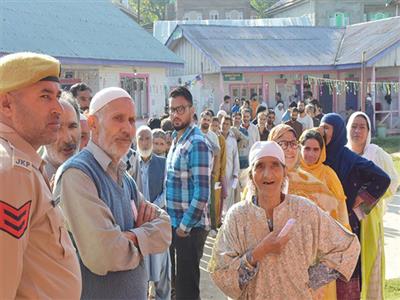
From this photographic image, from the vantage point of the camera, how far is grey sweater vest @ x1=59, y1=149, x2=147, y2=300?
8.28 feet

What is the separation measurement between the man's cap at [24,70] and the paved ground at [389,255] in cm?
444

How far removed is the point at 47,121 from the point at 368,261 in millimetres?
3963

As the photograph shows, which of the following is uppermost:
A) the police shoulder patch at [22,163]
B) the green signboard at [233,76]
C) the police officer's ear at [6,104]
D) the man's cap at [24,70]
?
the green signboard at [233,76]

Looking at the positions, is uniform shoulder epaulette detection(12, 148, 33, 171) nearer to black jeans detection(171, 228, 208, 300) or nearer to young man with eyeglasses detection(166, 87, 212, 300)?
young man with eyeglasses detection(166, 87, 212, 300)

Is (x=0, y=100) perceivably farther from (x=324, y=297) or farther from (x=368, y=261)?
(x=368, y=261)

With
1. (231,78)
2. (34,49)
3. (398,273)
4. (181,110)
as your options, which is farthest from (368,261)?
(231,78)

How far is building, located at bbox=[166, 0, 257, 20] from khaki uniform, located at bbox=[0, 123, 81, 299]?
4477 centimetres

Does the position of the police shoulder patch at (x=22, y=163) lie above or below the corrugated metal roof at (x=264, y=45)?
below

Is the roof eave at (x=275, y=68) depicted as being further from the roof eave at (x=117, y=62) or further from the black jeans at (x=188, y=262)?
the black jeans at (x=188, y=262)

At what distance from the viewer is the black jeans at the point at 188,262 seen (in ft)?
15.5

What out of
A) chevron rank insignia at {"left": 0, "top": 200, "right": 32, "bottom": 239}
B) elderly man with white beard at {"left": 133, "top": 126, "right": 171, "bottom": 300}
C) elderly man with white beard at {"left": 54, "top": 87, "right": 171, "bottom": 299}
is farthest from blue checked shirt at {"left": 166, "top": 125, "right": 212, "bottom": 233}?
chevron rank insignia at {"left": 0, "top": 200, "right": 32, "bottom": 239}

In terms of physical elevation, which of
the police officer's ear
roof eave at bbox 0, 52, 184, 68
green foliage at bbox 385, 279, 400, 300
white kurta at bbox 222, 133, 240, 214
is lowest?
green foliage at bbox 385, 279, 400, 300

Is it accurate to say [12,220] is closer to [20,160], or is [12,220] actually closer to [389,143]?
[20,160]

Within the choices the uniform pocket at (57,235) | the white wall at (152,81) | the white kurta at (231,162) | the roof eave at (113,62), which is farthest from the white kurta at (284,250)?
the white wall at (152,81)
